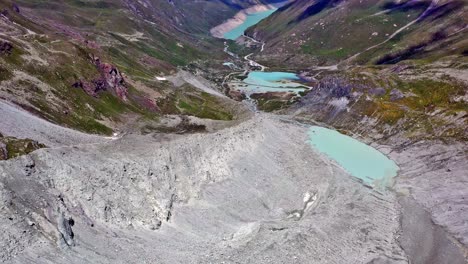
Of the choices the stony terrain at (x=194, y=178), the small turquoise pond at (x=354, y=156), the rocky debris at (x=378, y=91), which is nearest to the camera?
the stony terrain at (x=194, y=178)

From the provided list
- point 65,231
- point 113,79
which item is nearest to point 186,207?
point 65,231

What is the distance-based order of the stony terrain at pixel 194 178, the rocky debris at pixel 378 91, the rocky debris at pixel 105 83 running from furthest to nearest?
1. the rocky debris at pixel 378 91
2. the rocky debris at pixel 105 83
3. the stony terrain at pixel 194 178

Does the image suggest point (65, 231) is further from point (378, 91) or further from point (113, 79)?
point (378, 91)

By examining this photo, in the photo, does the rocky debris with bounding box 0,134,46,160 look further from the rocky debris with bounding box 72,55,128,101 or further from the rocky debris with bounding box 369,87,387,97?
the rocky debris with bounding box 369,87,387,97

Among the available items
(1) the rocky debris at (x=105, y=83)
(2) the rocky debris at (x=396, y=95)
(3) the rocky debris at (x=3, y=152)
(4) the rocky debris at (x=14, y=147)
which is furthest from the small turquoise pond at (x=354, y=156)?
(3) the rocky debris at (x=3, y=152)

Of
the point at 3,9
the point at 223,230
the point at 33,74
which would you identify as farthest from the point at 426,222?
the point at 3,9

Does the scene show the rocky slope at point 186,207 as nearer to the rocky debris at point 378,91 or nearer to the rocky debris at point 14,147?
the rocky debris at point 14,147

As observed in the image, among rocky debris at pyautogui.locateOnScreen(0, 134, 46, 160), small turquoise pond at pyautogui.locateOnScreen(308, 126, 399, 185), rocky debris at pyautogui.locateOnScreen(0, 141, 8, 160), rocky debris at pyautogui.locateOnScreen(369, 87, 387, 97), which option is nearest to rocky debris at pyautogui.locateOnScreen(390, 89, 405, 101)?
rocky debris at pyautogui.locateOnScreen(369, 87, 387, 97)
